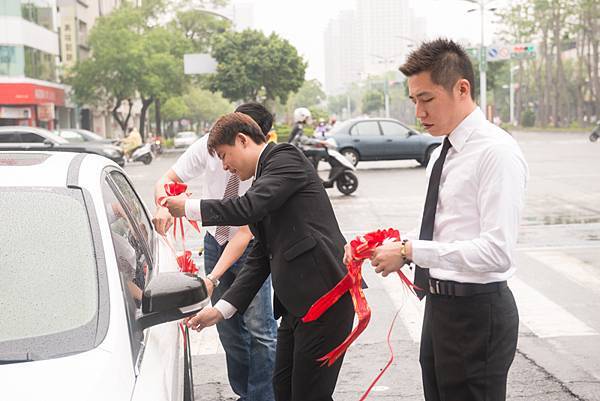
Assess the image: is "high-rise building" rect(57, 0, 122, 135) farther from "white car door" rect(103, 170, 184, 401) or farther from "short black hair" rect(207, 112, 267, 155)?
"short black hair" rect(207, 112, 267, 155)

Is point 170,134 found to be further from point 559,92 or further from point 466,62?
point 466,62

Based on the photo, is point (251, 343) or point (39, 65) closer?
point (251, 343)

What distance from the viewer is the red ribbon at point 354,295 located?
126 inches

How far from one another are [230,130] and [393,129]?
21646mm

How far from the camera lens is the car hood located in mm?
2395

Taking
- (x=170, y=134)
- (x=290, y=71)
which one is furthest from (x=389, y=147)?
(x=170, y=134)

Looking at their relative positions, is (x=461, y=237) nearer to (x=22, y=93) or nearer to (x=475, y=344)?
(x=475, y=344)

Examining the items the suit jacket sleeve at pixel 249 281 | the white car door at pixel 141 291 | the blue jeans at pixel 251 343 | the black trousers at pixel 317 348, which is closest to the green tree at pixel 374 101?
the blue jeans at pixel 251 343

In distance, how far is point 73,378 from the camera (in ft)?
8.13

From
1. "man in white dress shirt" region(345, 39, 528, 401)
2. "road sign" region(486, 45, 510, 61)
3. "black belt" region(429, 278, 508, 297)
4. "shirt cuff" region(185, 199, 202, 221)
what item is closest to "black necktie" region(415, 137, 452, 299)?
"man in white dress shirt" region(345, 39, 528, 401)

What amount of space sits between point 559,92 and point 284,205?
286ft

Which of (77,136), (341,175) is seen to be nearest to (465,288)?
(341,175)

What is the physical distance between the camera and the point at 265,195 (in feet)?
11.8

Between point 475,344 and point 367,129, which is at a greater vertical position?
point 367,129
